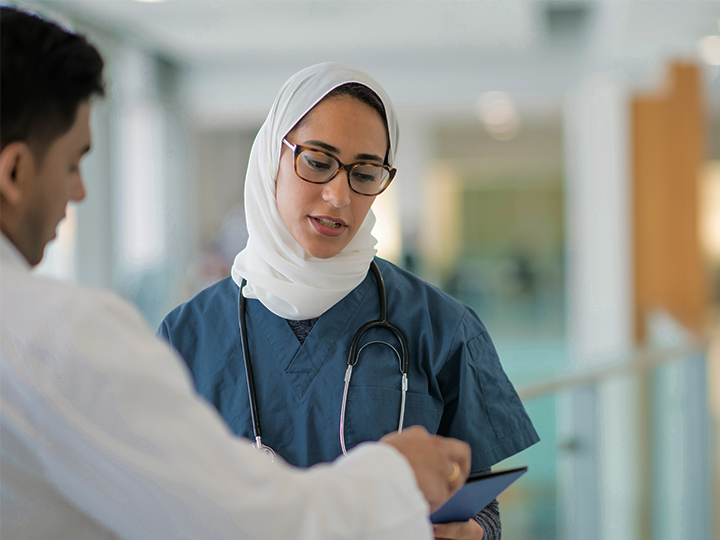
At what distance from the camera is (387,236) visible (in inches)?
418

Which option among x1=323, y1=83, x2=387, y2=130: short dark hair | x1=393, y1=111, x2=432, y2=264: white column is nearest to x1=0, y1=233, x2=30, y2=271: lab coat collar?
x1=323, y1=83, x2=387, y2=130: short dark hair

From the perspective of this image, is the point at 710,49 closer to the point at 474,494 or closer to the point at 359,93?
the point at 359,93

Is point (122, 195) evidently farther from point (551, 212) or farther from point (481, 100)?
point (551, 212)

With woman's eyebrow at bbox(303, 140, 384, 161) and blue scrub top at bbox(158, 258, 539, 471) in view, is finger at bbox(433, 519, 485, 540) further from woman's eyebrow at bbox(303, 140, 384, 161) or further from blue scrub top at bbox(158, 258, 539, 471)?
woman's eyebrow at bbox(303, 140, 384, 161)

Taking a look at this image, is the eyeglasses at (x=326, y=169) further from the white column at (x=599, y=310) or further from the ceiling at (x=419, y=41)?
the ceiling at (x=419, y=41)

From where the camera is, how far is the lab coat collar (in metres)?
0.65

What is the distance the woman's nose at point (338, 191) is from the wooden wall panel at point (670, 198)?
337 cm

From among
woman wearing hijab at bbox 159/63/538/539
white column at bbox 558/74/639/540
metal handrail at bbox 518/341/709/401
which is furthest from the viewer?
white column at bbox 558/74/639/540

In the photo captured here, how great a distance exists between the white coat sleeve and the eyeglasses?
535 mm

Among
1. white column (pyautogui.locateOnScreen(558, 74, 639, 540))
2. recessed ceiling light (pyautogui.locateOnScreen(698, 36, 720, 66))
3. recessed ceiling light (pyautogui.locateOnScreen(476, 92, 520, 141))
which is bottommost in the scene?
white column (pyautogui.locateOnScreen(558, 74, 639, 540))

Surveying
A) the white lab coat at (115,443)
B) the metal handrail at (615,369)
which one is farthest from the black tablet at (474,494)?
the metal handrail at (615,369)

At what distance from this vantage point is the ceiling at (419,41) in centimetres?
487

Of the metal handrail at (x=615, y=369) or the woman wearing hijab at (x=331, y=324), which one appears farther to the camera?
the metal handrail at (x=615, y=369)

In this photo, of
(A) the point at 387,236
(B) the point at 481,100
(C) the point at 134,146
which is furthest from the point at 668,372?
(A) the point at 387,236
